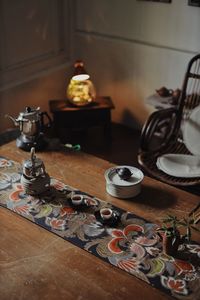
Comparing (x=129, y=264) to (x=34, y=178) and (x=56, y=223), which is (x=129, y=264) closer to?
(x=56, y=223)

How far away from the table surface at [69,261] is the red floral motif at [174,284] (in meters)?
0.05

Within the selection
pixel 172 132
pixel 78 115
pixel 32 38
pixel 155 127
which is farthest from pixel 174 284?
pixel 32 38

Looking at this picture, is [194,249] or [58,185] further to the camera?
[58,185]

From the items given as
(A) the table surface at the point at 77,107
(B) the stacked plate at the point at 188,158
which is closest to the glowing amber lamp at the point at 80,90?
(A) the table surface at the point at 77,107

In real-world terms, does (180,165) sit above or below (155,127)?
below

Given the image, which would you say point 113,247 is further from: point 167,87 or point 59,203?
point 167,87

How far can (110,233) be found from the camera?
1.76 meters

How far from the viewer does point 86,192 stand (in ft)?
6.63

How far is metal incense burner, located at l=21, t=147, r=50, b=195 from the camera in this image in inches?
77.6

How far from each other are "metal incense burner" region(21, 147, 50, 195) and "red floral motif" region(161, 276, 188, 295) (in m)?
0.72

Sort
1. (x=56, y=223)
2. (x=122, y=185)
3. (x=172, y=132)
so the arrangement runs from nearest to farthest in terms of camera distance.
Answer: (x=56, y=223) → (x=122, y=185) → (x=172, y=132)

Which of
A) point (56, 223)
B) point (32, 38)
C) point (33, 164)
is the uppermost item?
point (32, 38)

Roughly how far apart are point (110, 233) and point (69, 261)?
0.23 metres

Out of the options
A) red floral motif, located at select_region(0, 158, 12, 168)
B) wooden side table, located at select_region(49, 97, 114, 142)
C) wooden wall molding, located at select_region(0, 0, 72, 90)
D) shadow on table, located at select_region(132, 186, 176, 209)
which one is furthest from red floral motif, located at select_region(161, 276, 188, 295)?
wooden wall molding, located at select_region(0, 0, 72, 90)
